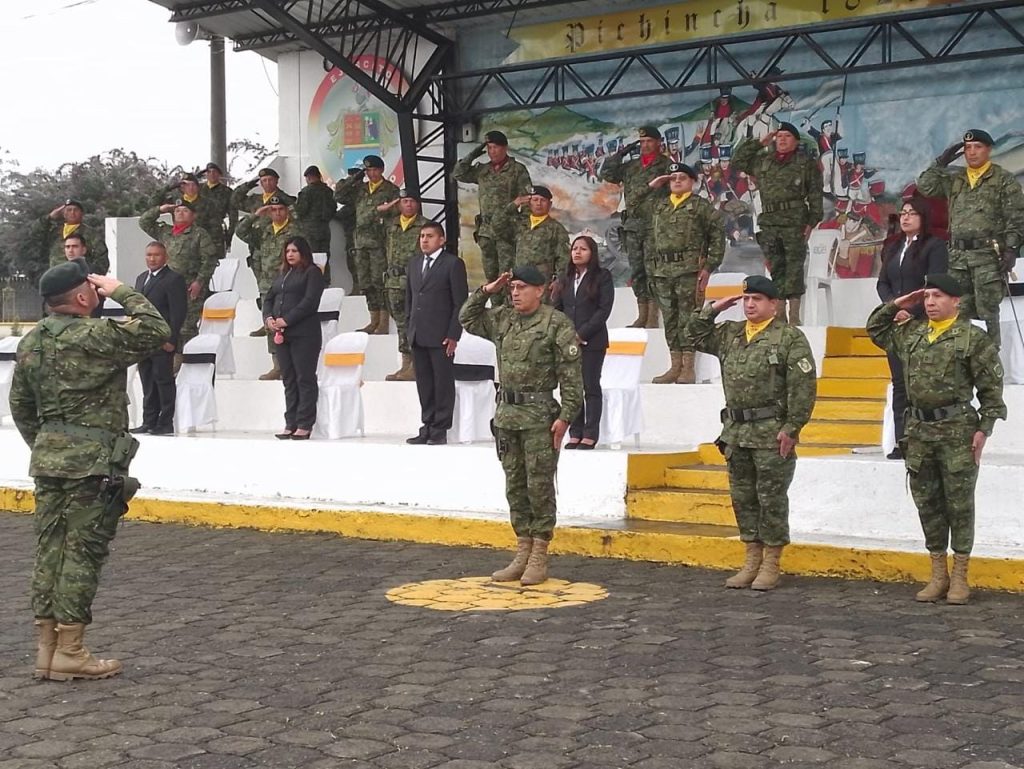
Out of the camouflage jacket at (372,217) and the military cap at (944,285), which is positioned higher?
the camouflage jacket at (372,217)

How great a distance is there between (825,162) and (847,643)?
1076 cm

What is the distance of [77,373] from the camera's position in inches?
266

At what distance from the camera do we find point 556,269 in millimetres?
13367

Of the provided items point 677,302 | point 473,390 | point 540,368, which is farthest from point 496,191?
point 540,368

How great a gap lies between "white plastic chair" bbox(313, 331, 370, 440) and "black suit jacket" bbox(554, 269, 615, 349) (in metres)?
2.90

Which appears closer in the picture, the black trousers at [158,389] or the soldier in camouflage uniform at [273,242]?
the black trousers at [158,389]

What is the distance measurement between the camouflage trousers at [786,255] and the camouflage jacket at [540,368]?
4.89m

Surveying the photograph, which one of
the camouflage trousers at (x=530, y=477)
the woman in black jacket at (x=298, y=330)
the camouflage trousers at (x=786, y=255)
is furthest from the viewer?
the camouflage trousers at (x=786, y=255)

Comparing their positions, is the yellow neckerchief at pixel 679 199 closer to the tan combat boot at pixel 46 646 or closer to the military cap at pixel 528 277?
the military cap at pixel 528 277

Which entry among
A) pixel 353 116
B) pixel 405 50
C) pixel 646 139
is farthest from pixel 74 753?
pixel 353 116

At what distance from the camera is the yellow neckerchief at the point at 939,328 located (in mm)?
8398

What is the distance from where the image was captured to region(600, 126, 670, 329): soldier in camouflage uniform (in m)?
15.0

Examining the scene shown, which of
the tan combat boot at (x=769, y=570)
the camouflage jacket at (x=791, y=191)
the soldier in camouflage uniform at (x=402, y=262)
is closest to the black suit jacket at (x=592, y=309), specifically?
the camouflage jacket at (x=791, y=191)

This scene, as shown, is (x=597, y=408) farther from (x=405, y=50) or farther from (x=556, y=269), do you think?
(x=405, y=50)
